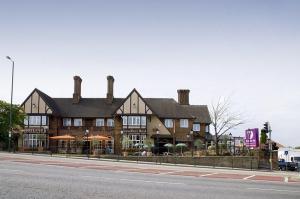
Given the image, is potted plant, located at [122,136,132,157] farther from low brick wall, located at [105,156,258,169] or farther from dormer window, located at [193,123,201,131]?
low brick wall, located at [105,156,258,169]

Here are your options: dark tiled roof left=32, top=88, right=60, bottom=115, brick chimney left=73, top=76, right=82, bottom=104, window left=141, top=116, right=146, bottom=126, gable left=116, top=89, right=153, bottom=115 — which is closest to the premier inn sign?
dark tiled roof left=32, top=88, right=60, bottom=115

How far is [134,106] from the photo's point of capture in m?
65.1

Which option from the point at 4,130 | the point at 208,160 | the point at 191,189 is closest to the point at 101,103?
the point at 4,130

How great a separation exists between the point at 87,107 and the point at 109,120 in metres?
4.64

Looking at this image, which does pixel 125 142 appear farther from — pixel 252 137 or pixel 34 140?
pixel 252 137

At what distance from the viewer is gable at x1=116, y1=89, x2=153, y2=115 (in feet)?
214

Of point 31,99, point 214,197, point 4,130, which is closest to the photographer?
point 214,197

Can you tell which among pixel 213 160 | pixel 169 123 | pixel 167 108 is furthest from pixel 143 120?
pixel 213 160

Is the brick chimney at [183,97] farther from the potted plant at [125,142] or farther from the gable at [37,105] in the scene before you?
the gable at [37,105]

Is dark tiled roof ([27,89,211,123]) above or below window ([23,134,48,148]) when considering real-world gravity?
above

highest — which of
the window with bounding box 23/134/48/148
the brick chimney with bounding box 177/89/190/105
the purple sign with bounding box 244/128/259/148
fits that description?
the brick chimney with bounding box 177/89/190/105

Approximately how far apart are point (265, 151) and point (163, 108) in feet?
88.8

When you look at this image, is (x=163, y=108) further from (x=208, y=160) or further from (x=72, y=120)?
(x=208, y=160)

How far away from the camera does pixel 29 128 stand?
66062 millimetres
